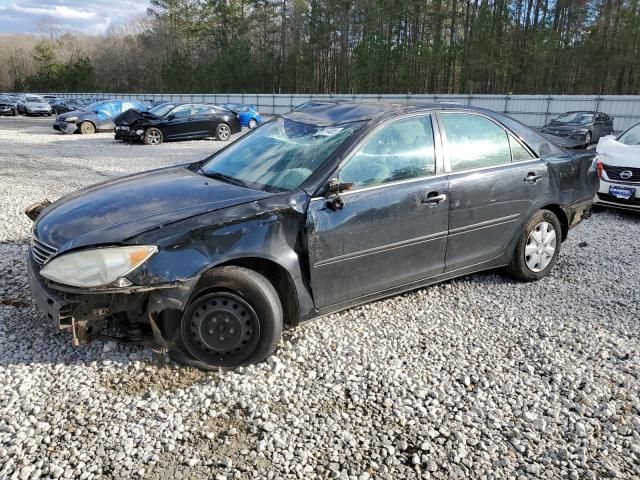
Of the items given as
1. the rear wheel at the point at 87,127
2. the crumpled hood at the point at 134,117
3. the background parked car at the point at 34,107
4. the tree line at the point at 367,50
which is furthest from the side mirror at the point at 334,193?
the tree line at the point at 367,50

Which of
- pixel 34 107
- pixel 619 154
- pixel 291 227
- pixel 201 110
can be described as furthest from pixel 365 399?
pixel 34 107

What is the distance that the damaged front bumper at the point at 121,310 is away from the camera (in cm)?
277

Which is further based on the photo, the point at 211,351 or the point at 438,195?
the point at 438,195

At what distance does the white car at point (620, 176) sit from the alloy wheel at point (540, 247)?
9.75 ft

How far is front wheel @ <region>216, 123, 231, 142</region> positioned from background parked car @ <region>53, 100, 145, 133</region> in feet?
15.5

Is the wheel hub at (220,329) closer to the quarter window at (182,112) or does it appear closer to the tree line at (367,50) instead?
the quarter window at (182,112)

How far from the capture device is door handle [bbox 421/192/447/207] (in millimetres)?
3674

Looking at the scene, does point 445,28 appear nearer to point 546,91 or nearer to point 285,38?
point 546,91

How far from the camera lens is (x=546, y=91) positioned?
4022 centimetres

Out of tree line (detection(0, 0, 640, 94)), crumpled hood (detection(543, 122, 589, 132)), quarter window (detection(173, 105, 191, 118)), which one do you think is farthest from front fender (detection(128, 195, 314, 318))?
tree line (detection(0, 0, 640, 94))

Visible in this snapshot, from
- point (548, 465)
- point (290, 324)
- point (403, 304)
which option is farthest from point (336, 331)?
point (548, 465)

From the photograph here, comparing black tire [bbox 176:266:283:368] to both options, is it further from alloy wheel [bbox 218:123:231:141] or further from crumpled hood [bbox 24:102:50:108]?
crumpled hood [bbox 24:102:50:108]

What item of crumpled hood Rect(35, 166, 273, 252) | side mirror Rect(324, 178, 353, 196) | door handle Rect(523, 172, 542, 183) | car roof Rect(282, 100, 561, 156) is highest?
car roof Rect(282, 100, 561, 156)

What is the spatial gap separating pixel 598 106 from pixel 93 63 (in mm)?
78869
